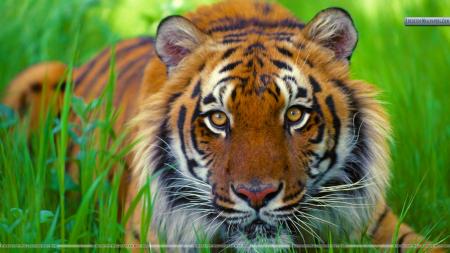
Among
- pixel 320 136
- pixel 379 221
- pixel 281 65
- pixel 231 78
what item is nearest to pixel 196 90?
pixel 231 78

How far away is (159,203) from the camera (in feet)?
8.62

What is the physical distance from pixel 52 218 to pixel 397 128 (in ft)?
3.90

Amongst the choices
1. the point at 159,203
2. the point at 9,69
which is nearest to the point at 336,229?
the point at 159,203

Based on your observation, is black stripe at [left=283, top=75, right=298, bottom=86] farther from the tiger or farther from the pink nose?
the pink nose

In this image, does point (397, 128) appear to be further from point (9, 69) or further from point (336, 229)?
point (9, 69)

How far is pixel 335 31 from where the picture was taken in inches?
99.4

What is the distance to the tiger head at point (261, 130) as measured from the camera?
2.33 metres

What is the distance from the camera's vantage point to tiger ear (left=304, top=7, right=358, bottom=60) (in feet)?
8.23

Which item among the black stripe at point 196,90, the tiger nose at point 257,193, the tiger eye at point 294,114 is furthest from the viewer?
the black stripe at point 196,90

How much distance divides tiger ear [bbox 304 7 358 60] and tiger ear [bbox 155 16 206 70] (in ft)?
1.13

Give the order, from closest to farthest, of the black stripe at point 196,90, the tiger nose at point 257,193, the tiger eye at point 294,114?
the tiger nose at point 257,193, the tiger eye at point 294,114, the black stripe at point 196,90

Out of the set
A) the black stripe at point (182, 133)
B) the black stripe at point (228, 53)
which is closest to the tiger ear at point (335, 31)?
the black stripe at point (228, 53)

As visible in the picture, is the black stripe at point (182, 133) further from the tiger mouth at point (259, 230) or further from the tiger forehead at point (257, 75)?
the tiger mouth at point (259, 230)

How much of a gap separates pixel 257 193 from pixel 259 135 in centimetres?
18
